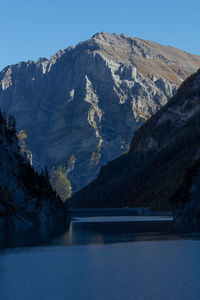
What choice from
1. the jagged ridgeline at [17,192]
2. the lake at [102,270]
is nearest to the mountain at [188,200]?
the jagged ridgeline at [17,192]

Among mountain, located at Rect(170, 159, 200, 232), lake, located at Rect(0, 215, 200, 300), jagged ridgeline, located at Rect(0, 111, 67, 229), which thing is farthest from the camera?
mountain, located at Rect(170, 159, 200, 232)

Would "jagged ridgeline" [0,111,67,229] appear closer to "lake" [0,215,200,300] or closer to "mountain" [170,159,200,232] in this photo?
"lake" [0,215,200,300]

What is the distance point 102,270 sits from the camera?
75.9m

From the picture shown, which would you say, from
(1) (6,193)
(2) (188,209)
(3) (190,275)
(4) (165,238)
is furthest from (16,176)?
(3) (190,275)

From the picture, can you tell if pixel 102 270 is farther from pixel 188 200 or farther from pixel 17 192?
pixel 188 200

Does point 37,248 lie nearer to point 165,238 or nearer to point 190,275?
point 165,238

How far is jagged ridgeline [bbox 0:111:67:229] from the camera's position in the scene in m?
155

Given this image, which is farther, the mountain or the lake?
the mountain

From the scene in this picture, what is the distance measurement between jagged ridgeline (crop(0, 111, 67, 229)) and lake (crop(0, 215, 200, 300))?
41794 mm

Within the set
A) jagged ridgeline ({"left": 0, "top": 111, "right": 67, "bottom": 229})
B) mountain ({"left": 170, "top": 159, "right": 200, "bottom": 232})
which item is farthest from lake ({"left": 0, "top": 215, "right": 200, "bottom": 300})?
mountain ({"left": 170, "top": 159, "right": 200, "bottom": 232})

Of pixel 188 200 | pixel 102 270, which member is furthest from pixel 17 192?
pixel 102 270

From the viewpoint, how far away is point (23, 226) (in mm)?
161000

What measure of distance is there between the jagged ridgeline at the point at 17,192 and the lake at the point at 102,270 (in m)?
41.8

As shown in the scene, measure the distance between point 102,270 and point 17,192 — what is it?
3803 inches
